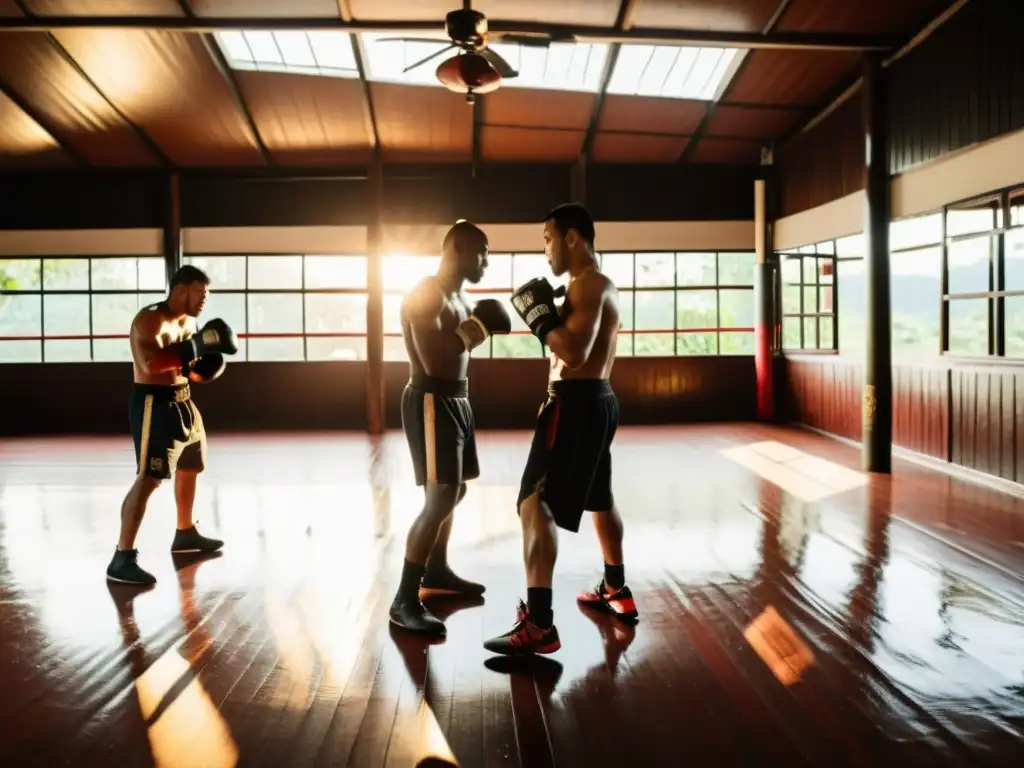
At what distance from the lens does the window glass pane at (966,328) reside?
224 inches

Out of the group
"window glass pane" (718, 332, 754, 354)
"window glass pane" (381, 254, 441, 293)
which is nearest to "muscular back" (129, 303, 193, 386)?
"window glass pane" (381, 254, 441, 293)

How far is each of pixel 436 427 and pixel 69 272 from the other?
26.8 feet

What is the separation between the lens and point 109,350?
9.33 m

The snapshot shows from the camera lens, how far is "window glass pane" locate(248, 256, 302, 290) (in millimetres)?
9250

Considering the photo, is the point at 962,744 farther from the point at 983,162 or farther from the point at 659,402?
the point at 659,402

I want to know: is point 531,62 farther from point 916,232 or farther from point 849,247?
point 916,232

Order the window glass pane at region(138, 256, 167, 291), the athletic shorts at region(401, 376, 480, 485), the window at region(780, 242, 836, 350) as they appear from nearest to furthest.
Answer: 1. the athletic shorts at region(401, 376, 480, 485)
2. the window at region(780, 242, 836, 350)
3. the window glass pane at region(138, 256, 167, 291)

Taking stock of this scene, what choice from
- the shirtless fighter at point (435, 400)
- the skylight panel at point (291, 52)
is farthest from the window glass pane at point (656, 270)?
the shirtless fighter at point (435, 400)

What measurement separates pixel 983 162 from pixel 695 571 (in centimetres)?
363

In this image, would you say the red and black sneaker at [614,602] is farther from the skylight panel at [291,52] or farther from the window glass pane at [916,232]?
the skylight panel at [291,52]

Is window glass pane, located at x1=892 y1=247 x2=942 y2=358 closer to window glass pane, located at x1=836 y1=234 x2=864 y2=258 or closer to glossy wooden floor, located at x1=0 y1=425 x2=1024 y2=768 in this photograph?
window glass pane, located at x1=836 y1=234 x2=864 y2=258

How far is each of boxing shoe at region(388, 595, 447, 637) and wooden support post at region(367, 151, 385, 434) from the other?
6.10 meters

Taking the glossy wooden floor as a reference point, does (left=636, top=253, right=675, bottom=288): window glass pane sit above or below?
above

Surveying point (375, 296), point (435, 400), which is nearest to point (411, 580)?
point (435, 400)
